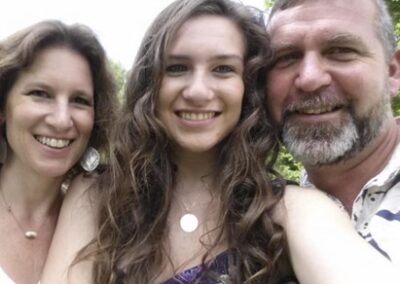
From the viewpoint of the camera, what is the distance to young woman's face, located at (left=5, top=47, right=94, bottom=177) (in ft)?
8.74

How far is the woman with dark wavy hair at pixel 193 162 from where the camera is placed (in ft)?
7.30

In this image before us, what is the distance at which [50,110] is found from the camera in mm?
2680

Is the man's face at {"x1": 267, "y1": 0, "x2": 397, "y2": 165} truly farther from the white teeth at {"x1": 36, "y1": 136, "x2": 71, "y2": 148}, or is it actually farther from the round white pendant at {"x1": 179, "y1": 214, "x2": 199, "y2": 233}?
the white teeth at {"x1": 36, "y1": 136, "x2": 71, "y2": 148}

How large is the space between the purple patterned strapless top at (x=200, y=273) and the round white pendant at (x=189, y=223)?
19cm

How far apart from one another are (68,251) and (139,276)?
0.32 meters

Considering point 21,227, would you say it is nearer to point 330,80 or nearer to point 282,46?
point 282,46

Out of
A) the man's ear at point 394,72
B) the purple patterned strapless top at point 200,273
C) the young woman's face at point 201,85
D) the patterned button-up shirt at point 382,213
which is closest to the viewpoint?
the patterned button-up shirt at point 382,213

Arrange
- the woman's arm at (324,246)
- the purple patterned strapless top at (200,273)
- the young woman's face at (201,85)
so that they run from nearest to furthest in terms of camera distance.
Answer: the woman's arm at (324,246) → the purple patterned strapless top at (200,273) → the young woman's face at (201,85)

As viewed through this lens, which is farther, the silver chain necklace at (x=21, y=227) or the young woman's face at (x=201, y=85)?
the silver chain necklace at (x=21, y=227)

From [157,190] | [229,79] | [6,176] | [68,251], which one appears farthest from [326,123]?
[6,176]

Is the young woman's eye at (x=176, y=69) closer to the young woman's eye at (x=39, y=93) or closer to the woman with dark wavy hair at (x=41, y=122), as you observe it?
the woman with dark wavy hair at (x=41, y=122)

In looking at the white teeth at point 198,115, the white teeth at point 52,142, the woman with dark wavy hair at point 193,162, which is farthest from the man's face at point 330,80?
the white teeth at point 52,142

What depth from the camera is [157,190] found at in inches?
97.7

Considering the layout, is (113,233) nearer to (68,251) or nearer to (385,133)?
(68,251)
